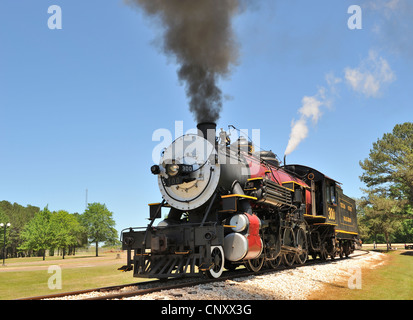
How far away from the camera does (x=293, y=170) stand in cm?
1689

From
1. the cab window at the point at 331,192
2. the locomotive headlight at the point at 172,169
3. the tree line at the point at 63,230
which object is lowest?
the tree line at the point at 63,230

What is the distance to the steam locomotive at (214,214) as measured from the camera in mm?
9414

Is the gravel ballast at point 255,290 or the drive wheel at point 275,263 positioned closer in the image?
the gravel ballast at point 255,290

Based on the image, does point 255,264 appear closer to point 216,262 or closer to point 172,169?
point 216,262

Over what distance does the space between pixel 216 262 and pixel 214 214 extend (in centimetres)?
156

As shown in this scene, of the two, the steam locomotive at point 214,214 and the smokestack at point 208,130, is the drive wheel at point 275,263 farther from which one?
the smokestack at point 208,130

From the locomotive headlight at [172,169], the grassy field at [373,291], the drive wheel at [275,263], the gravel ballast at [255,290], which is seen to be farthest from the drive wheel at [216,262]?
the drive wheel at [275,263]

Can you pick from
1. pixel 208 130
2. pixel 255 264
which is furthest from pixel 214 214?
pixel 208 130

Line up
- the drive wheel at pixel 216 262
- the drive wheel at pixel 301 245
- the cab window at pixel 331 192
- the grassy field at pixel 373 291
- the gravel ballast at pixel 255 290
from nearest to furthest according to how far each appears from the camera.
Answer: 1. the gravel ballast at pixel 255 290
2. the grassy field at pixel 373 291
3. the drive wheel at pixel 216 262
4. the drive wheel at pixel 301 245
5. the cab window at pixel 331 192

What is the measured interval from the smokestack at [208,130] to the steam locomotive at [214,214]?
0.03m

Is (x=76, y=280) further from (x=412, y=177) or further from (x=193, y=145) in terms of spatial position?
(x=412, y=177)

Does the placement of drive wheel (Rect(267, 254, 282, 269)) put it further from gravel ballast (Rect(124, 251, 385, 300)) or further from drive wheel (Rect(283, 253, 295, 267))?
gravel ballast (Rect(124, 251, 385, 300))

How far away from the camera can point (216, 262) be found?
944cm
